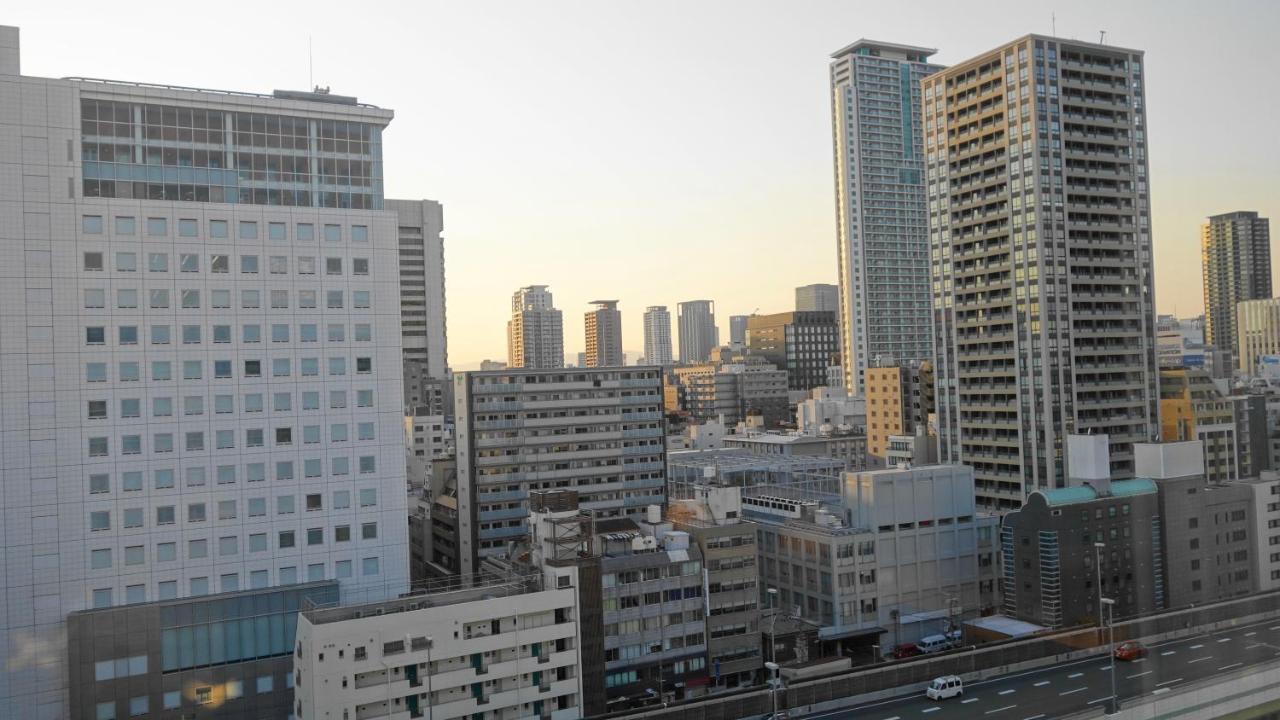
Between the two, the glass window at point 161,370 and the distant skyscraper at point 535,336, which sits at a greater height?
the distant skyscraper at point 535,336

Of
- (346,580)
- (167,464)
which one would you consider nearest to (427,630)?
(346,580)

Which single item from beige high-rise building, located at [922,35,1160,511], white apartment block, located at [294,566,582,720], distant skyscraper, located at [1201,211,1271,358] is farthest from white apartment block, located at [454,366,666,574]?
distant skyscraper, located at [1201,211,1271,358]

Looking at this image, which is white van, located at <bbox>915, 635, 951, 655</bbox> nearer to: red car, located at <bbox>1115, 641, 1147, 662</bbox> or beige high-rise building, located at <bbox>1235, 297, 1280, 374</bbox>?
red car, located at <bbox>1115, 641, 1147, 662</bbox>

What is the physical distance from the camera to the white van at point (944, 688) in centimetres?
2895

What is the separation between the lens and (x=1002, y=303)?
5212 centimetres

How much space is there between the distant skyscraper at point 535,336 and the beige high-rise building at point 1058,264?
112 metres

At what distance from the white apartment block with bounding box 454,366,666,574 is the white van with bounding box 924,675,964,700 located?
25607mm

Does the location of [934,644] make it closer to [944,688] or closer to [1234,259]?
[944,688]

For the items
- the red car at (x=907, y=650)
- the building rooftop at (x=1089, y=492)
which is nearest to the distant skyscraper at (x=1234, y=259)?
the building rooftop at (x=1089, y=492)

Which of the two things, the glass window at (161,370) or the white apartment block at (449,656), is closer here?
the white apartment block at (449,656)

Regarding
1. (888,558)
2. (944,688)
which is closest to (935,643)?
(888,558)

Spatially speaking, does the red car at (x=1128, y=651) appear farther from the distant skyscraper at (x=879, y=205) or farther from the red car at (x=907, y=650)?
the distant skyscraper at (x=879, y=205)

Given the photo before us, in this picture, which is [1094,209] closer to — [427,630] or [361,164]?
[361,164]

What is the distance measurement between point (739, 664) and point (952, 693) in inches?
341
